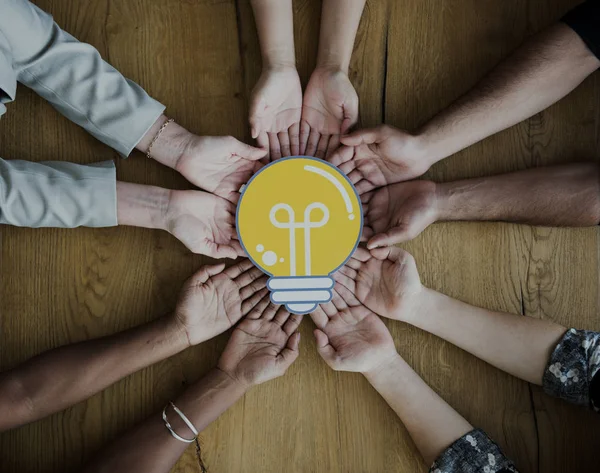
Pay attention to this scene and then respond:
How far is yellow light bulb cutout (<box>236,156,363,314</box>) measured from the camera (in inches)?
41.3

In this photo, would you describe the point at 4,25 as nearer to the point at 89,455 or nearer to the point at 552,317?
the point at 89,455

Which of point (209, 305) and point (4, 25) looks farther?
point (209, 305)

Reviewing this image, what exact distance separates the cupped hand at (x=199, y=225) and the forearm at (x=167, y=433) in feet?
0.81

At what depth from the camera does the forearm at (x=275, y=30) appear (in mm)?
1101

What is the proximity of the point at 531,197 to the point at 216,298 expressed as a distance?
64 centimetres

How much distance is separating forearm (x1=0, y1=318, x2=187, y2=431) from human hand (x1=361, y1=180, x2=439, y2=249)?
0.44 metres

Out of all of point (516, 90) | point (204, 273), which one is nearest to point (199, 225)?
point (204, 273)

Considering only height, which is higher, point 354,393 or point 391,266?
point 391,266

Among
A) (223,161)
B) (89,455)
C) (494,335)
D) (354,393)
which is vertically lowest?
(89,455)

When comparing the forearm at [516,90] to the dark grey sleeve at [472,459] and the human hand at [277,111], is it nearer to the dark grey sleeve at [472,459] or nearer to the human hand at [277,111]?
the human hand at [277,111]

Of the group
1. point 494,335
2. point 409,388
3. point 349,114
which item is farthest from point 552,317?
point 349,114

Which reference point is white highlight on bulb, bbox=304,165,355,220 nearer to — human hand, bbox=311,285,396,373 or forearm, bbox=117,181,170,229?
human hand, bbox=311,285,396,373

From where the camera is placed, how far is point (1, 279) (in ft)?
3.83

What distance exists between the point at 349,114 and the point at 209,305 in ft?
1.53
